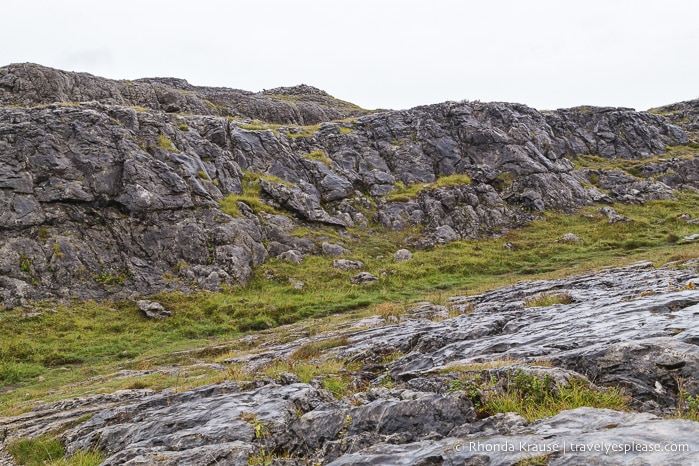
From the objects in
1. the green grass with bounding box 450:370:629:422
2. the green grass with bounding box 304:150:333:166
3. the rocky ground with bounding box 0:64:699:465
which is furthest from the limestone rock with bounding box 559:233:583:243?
the green grass with bounding box 450:370:629:422

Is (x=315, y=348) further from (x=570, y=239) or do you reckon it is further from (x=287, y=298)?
(x=570, y=239)

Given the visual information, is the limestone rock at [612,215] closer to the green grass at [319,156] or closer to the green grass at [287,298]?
the green grass at [287,298]

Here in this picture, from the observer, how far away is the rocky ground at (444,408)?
5.41m

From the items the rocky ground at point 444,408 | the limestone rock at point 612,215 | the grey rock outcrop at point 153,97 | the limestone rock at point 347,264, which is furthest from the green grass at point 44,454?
the grey rock outcrop at point 153,97

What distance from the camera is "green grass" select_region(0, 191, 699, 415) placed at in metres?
21.2

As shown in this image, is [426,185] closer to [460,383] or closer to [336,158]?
[336,158]

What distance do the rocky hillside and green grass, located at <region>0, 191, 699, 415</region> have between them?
7.98ft

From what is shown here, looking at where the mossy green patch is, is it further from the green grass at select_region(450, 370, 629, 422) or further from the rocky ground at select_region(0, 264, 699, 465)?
the green grass at select_region(450, 370, 629, 422)

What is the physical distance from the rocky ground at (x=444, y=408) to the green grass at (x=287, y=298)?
10.9 feet

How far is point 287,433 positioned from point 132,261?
99.8ft

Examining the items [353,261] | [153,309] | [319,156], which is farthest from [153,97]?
[153,309]

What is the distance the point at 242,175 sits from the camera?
47.4 metres

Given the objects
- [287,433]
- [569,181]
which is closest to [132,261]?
[287,433]

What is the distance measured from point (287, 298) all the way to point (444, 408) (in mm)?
25387
